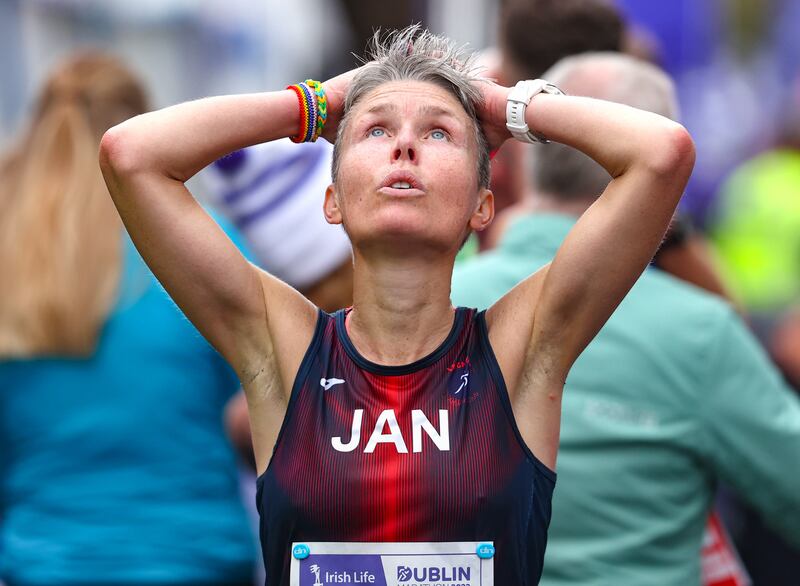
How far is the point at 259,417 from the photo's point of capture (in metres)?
2.70

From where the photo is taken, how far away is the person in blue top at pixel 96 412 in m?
3.93

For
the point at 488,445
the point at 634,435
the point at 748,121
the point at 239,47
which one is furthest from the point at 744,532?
the point at 239,47

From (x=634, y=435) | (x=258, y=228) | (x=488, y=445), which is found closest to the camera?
(x=488, y=445)

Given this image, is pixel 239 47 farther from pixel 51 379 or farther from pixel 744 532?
pixel 51 379

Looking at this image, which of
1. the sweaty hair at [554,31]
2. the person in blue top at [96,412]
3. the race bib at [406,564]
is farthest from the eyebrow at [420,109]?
the sweaty hair at [554,31]

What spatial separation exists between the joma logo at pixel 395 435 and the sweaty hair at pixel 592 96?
123 cm

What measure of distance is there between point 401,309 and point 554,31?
7.03 ft

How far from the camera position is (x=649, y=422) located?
A: 3.50 m

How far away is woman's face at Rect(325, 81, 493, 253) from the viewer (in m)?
2.61

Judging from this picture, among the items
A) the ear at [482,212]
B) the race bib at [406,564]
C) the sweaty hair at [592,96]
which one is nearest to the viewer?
the race bib at [406,564]

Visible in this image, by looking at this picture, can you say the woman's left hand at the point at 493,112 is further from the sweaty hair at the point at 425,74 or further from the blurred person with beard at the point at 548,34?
the blurred person with beard at the point at 548,34

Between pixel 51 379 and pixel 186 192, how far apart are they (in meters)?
1.47

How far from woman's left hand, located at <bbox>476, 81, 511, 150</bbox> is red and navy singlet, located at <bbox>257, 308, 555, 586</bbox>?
1.52 ft

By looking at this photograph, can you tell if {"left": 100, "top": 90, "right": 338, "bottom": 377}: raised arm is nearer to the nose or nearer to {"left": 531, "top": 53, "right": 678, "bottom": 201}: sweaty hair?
the nose
